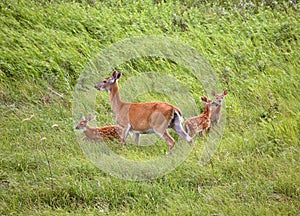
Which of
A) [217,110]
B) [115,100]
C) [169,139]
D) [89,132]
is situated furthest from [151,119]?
[217,110]

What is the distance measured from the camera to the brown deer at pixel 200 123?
7.58 metres

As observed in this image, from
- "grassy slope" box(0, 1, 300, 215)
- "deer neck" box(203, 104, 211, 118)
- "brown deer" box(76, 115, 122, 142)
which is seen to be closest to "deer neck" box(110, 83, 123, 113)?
"brown deer" box(76, 115, 122, 142)

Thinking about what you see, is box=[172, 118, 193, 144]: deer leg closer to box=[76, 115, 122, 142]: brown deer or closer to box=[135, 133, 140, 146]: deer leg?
box=[135, 133, 140, 146]: deer leg

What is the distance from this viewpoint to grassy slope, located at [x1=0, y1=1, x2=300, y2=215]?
20.4 feet

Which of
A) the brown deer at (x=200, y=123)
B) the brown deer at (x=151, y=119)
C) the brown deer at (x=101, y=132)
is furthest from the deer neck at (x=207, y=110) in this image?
the brown deer at (x=101, y=132)

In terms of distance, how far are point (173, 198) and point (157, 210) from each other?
11.2 inches

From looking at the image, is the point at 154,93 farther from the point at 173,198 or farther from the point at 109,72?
the point at 173,198

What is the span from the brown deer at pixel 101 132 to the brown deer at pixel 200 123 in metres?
0.81

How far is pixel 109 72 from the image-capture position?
9.34m

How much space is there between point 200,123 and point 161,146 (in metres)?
0.62

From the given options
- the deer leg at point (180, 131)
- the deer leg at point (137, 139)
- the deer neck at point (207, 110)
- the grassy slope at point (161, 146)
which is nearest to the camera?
the grassy slope at point (161, 146)

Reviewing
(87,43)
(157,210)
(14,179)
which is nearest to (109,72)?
(87,43)

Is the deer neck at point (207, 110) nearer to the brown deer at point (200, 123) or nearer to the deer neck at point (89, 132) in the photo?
the brown deer at point (200, 123)

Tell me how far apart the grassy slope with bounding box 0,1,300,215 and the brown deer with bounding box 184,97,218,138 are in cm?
32
